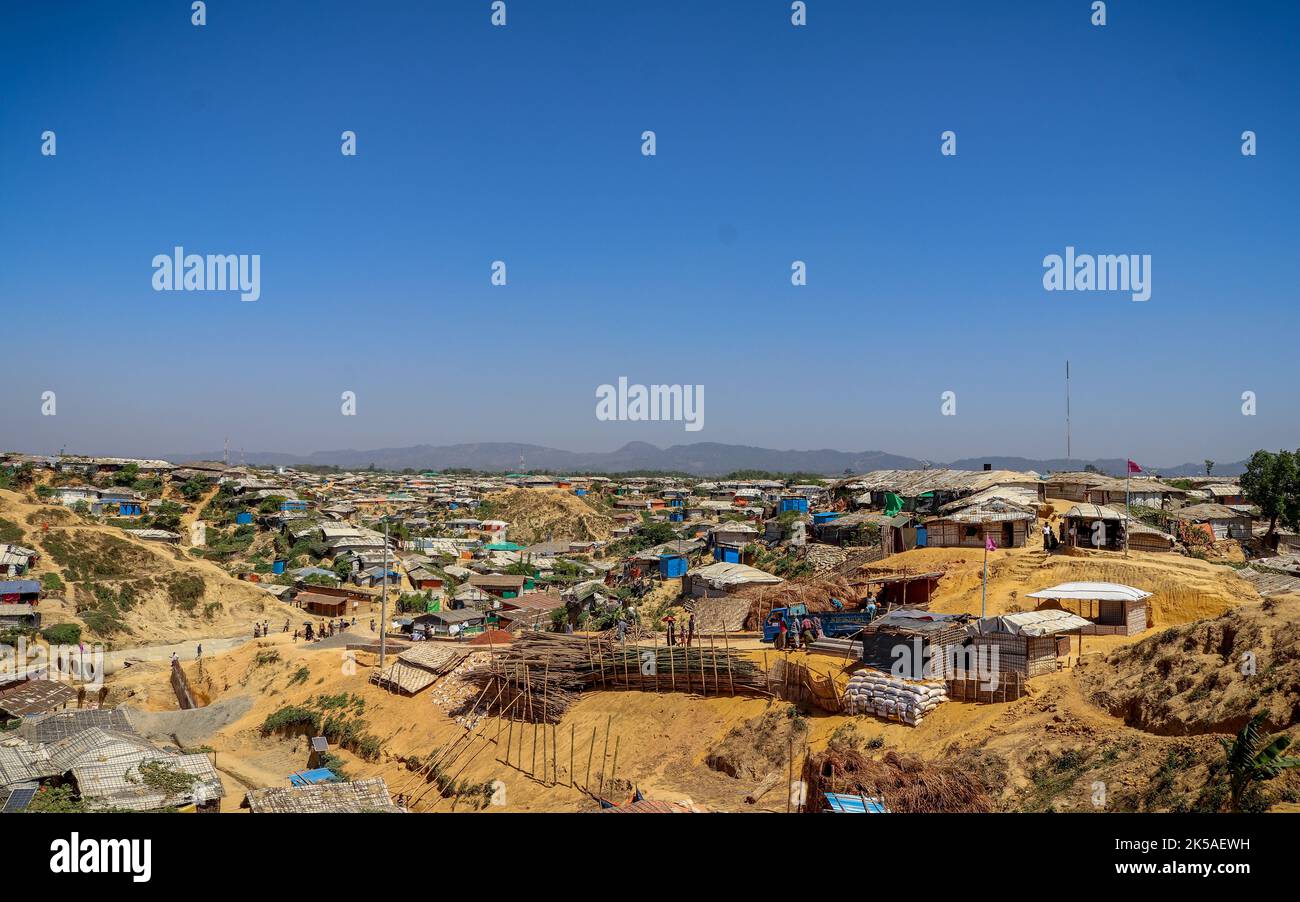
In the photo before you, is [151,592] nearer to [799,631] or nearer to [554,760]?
[554,760]

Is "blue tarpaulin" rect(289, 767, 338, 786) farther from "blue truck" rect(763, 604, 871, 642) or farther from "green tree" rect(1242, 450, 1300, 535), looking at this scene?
"green tree" rect(1242, 450, 1300, 535)

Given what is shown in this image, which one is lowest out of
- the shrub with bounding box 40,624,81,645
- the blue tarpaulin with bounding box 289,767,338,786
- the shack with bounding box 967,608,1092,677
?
the blue tarpaulin with bounding box 289,767,338,786

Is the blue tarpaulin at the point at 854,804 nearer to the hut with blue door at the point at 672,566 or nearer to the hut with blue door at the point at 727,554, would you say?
the hut with blue door at the point at 727,554

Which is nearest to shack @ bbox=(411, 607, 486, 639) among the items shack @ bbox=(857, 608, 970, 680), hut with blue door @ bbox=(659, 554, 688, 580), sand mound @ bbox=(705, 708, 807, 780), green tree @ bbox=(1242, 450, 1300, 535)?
hut with blue door @ bbox=(659, 554, 688, 580)

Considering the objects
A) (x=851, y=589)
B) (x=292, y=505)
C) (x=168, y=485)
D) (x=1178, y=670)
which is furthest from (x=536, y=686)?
(x=168, y=485)

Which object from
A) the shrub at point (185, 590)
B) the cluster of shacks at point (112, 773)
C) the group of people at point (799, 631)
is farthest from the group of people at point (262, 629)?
the group of people at point (799, 631)
